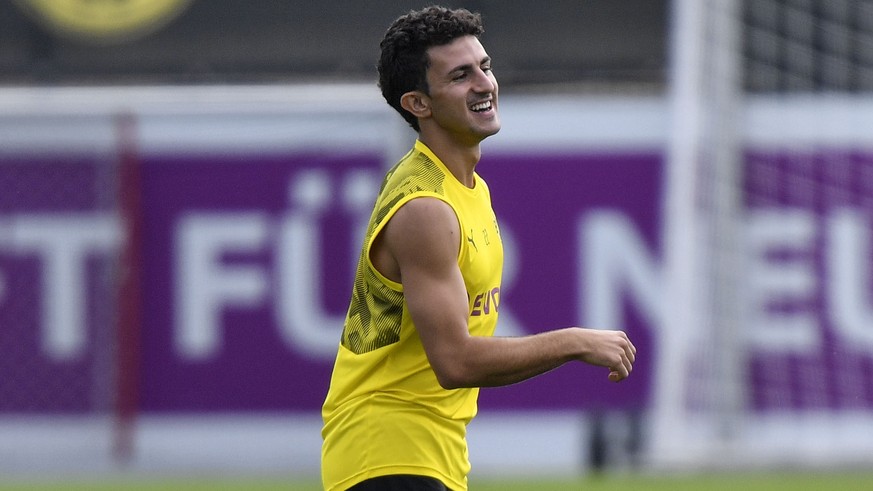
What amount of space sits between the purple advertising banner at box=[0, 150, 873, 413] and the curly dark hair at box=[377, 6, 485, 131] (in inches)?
249

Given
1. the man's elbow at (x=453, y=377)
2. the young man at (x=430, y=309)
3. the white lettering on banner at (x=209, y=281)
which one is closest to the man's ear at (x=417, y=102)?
the young man at (x=430, y=309)

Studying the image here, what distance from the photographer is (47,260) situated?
9953mm

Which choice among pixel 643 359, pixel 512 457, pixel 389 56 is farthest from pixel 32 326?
pixel 389 56

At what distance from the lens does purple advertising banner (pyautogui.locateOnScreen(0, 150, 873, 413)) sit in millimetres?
9984

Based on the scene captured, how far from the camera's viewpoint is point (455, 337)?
3.49 metres

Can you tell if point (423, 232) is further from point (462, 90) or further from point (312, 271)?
point (312, 271)

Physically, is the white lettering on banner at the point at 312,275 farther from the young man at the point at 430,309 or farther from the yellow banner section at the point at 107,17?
the young man at the point at 430,309

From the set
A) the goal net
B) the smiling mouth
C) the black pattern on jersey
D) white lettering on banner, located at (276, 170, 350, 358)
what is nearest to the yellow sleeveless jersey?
the black pattern on jersey

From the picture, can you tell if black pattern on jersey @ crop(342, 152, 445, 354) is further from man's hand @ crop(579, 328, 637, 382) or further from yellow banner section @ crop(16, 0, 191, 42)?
yellow banner section @ crop(16, 0, 191, 42)

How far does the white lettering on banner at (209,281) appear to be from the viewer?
33.1 ft

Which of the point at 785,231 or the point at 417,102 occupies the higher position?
the point at 785,231

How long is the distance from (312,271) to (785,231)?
2.89m

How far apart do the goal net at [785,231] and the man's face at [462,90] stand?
5.67 metres

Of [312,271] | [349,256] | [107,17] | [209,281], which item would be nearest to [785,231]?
[349,256]
